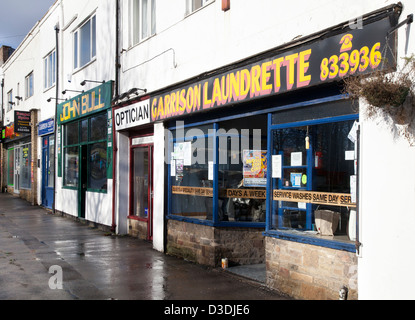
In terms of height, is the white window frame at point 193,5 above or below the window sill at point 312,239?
above

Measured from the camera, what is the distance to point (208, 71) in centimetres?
745

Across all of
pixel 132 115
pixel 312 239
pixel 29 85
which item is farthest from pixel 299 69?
pixel 29 85

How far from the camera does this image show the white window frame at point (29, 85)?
67.9 feet

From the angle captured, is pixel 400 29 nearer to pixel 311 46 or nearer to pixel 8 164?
pixel 311 46

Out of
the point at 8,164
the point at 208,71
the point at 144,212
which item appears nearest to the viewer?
the point at 208,71

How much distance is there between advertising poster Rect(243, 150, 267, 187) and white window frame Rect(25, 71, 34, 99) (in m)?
16.0

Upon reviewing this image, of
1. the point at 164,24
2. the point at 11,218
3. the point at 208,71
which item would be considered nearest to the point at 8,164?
the point at 11,218

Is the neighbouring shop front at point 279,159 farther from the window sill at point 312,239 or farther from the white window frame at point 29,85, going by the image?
the white window frame at point 29,85

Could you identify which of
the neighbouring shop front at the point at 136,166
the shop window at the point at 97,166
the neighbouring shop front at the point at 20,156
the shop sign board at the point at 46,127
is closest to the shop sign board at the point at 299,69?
the neighbouring shop front at the point at 136,166

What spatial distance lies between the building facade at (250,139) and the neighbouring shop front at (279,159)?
0.02 metres

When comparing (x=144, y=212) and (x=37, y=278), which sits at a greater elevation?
(x=144, y=212)

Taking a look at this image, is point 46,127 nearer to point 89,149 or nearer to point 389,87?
point 89,149

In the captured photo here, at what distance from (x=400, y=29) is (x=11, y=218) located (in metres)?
13.8

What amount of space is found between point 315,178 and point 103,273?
12.8 feet
